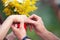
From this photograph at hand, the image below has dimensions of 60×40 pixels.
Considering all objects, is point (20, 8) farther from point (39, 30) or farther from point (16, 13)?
point (39, 30)

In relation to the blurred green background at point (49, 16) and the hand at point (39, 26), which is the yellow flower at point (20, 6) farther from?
the blurred green background at point (49, 16)

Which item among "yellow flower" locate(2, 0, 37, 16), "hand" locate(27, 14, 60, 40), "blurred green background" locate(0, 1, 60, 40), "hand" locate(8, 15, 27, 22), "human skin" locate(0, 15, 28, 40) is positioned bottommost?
"human skin" locate(0, 15, 28, 40)

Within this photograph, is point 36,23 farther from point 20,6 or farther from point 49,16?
point 49,16

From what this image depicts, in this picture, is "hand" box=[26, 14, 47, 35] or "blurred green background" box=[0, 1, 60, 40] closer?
"hand" box=[26, 14, 47, 35]

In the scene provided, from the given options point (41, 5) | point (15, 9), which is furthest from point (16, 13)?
A: point (41, 5)

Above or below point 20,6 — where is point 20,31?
below

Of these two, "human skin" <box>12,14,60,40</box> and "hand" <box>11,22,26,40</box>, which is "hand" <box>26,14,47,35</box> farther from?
"hand" <box>11,22,26,40</box>

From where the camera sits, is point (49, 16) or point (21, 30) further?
point (49, 16)

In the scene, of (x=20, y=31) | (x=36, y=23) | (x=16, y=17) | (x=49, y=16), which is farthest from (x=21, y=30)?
(x=49, y=16)

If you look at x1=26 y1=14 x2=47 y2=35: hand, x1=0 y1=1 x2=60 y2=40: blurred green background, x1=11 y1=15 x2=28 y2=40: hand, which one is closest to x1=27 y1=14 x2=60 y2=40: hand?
x1=26 y1=14 x2=47 y2=35: hand

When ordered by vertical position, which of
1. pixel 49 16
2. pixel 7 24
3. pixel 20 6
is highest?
pixel 49 16

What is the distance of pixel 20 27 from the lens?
7.56 feet

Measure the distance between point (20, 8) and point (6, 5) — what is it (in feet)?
0.38

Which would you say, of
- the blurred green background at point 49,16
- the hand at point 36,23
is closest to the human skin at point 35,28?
the hand at point 36,23
